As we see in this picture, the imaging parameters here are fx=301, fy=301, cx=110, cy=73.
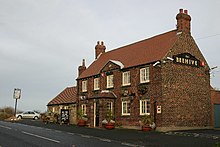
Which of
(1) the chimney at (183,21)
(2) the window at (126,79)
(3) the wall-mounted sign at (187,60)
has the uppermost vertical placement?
(1) the chimney at (183,21)

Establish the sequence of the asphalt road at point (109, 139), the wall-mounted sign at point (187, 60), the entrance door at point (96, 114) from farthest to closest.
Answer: the entrance door at point (96, 114)
the wall-mounted sign at point (187, 60)
the asphalt road at point (109, 139)

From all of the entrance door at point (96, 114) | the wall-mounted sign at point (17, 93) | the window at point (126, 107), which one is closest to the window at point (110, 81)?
the entrance door at point (96, 114)

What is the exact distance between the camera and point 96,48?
42.5 metres

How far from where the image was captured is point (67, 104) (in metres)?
42.4

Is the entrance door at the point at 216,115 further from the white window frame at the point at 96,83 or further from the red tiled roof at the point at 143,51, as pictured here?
the white window frame at the point at 96,83

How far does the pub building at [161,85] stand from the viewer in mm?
25453

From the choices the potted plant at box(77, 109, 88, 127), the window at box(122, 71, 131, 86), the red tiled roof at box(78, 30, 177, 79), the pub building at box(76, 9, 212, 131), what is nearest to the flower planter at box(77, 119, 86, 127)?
the potted plant at box(77, 109, 88, 127)

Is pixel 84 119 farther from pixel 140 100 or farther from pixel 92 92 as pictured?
pixel 140 100

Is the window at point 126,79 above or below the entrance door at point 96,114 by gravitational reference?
above

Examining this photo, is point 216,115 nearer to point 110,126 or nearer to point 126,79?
point 126,79

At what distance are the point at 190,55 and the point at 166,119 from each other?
6766mm

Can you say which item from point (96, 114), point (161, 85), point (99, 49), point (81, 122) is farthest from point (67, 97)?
point (161, 85)

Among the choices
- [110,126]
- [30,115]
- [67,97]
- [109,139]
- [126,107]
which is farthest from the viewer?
[30,115]

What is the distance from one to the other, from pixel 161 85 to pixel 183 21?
683cm
